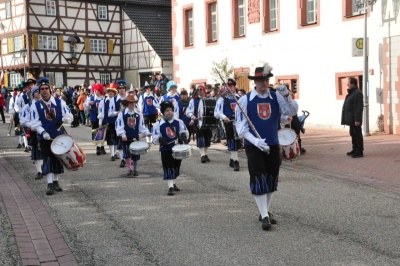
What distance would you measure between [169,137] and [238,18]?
58.8 ft

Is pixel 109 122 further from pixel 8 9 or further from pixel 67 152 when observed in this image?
pixel 8 9

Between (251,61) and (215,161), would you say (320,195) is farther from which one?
(251,61)

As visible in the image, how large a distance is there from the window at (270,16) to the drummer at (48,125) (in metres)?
15.7

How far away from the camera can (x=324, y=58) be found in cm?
2095

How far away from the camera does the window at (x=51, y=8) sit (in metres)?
40.2

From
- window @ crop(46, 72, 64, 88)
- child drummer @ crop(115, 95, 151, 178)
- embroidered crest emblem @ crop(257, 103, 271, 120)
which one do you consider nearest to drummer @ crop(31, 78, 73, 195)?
child drummer @ crop(115, 95, 151, 178)

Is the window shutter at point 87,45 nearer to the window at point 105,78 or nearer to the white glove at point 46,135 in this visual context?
the window at point 105,78

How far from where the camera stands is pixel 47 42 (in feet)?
132

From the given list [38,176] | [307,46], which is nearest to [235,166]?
[38,176]

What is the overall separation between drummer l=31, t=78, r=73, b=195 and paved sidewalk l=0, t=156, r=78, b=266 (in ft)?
1.47

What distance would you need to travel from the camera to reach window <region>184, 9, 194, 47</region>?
30.1 metres

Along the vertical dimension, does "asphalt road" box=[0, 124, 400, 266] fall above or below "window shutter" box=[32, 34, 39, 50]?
below

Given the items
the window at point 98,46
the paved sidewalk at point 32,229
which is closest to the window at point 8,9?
the window at point 98,46

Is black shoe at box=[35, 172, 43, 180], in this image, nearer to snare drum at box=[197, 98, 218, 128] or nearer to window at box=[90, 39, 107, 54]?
snare drum at box=[197, 98, 218, 128]
